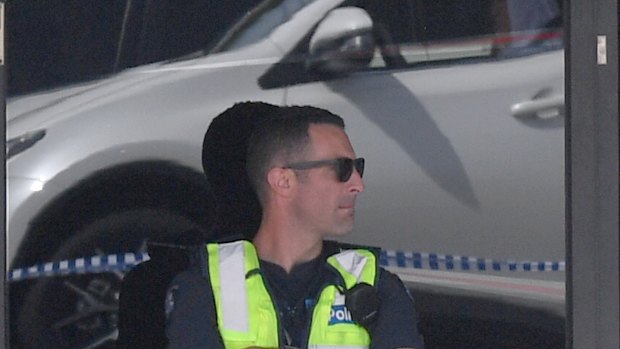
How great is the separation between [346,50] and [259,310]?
0.74 meters

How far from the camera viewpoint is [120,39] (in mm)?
A: 3340

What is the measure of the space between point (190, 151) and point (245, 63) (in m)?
0.27

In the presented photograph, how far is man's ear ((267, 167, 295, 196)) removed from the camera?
10.6ft

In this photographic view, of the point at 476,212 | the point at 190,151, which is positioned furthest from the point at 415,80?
the point at 190,151

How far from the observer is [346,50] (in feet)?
11.2

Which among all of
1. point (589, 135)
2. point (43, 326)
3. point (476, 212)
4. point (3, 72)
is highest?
point (3, 72)

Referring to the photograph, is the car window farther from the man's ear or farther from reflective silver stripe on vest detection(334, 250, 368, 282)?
reflective silver stripe on vest detection(334, 250, 368, 282)

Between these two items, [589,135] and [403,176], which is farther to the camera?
[403,176]

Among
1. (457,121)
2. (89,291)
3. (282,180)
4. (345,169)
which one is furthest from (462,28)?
(89,291)

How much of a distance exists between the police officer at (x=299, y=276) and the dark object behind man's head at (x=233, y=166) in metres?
0.12

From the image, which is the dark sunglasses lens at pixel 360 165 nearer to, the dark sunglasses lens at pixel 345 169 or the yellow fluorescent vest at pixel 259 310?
the dark sunglasses lens at pixel 345 169

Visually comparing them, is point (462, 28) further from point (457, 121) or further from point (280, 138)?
point (280, 138)

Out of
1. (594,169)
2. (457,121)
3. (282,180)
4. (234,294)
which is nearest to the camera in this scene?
(594,169)

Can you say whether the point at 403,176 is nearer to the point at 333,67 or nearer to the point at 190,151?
the point at 333,67
